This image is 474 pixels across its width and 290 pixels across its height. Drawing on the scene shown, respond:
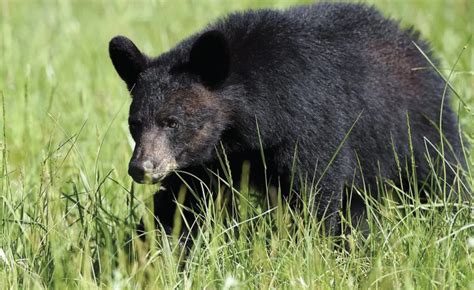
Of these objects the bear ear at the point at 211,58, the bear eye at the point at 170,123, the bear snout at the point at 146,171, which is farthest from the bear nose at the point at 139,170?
the bear ear at the point at 211,58

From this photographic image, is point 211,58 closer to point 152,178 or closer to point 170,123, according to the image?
point 170,123

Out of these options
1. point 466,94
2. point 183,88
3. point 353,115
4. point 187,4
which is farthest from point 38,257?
point 187,4

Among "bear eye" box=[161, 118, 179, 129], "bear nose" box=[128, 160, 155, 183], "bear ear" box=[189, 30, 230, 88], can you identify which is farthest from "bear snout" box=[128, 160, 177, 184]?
"bear ear" box=[189, 30, 230, 88]

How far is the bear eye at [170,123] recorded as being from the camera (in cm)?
530

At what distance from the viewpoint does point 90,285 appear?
4234 mm

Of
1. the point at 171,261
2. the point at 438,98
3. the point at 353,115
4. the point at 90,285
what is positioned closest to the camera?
the point at 90,285

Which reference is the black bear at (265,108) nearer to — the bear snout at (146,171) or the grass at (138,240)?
the bear snout at (146,171)

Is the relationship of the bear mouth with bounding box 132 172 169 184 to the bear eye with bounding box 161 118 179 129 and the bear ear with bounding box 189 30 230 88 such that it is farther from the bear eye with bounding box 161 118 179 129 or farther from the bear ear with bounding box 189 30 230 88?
the bear ear with bounding box 189 30 230 88

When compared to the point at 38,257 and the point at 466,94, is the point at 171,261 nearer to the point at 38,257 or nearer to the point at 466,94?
the point at 38,257

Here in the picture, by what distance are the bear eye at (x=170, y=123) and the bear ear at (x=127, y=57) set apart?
40 centimetres

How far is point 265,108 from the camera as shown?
5520 millimetres

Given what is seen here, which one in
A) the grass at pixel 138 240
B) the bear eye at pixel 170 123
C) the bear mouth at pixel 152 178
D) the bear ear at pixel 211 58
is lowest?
the grass at pixel 138 240

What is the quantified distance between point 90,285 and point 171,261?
0.44 metres

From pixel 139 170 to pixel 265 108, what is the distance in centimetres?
86
